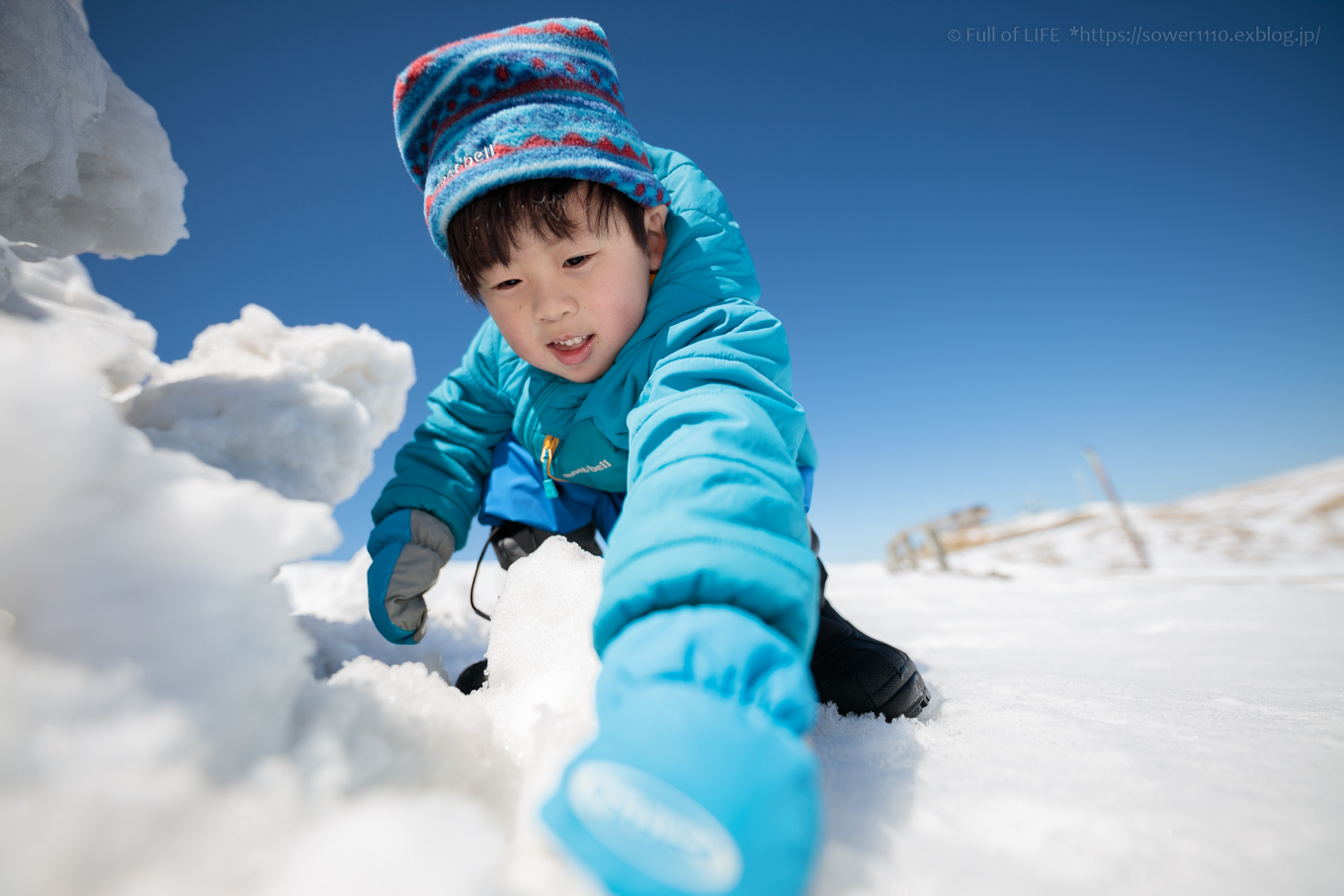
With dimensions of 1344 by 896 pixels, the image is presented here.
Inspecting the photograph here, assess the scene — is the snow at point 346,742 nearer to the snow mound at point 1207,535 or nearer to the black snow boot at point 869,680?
the black snow boot at point 869,680

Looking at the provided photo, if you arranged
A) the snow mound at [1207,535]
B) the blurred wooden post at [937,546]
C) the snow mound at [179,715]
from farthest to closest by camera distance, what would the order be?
the snow mound at [1207,535] < the blurred wooden post at [937,546] < the snow mound at [179,715]

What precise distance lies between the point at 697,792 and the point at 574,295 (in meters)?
0.94

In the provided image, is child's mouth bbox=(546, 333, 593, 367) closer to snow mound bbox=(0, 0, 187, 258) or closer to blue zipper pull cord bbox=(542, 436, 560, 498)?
blue zipper pull cord bbox=(542, 436, 560, 498)

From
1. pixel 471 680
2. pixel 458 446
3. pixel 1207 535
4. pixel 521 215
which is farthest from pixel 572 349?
pixel 1207 535

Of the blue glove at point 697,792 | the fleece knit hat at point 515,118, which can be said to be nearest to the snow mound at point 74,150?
the fleece knit hat at point 515,118

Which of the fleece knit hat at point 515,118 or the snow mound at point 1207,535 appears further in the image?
the snow mound at point 1207,535

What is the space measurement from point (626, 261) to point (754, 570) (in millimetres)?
820

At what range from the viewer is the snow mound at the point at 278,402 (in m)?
1.16

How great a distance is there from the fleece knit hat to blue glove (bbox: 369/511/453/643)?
25.8 inches

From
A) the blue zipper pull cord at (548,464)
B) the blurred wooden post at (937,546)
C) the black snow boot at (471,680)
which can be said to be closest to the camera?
the black snow boot at (471,680)

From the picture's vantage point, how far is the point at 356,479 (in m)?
1.79

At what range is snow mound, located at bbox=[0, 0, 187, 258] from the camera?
37.4 inches

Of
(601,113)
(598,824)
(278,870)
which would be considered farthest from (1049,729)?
(601,113)

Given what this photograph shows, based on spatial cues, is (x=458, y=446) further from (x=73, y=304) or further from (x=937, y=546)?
(x=937, y=546)
